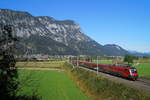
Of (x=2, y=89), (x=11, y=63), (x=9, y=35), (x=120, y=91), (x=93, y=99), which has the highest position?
(x=9, y=35)

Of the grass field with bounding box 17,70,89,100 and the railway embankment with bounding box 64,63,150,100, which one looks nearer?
the railway embankment with bounding box 64,63,150,100

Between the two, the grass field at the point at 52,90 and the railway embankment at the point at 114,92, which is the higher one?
the railway embankment at the point at 114,92

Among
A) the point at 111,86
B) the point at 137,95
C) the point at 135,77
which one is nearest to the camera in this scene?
the point at 137,95

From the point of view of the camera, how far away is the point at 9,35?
10672mm

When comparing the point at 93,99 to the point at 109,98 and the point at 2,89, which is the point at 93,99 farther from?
the point at 2,89

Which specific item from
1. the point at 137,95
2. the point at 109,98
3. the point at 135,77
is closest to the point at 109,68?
the point at 135,77

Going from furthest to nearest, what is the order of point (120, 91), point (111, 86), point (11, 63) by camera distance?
1. point (111, 86)
2. point (120, 91)
3. point (11, 63)

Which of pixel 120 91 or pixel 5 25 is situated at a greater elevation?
pixel 5 25

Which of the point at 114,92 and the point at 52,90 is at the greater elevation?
the point at 114,92

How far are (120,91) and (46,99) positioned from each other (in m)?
10.6

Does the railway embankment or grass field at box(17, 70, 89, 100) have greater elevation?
the railway embankment

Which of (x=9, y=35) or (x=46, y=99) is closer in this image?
(x=9, y=35)

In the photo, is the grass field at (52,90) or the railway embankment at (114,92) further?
the grass field at (52,90)

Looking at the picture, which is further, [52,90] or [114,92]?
[52,90]
